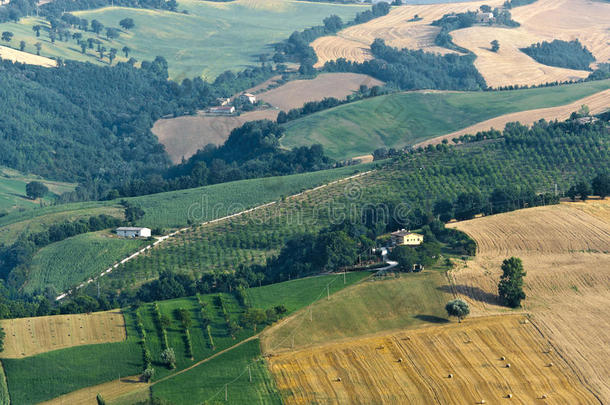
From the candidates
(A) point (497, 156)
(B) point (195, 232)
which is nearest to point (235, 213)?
(B) point (195, 232)

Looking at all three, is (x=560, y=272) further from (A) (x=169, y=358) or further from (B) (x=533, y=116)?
(B) (x=533, y=116)

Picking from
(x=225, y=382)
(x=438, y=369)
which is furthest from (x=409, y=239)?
(x=225, y=382)

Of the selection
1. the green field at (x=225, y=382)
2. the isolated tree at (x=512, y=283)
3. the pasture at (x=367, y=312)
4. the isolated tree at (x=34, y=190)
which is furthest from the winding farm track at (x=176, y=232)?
the isolated tree at (x=34, y=190)

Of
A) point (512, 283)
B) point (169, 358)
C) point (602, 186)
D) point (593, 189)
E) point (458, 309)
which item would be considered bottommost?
point (169, 358)

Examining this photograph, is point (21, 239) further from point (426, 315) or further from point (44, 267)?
point (426, 315)

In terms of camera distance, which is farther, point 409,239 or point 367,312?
point 409,239

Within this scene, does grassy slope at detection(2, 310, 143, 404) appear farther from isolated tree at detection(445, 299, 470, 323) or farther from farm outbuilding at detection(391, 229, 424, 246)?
farm outbuilding at detection(391, 229, 424, 246)
